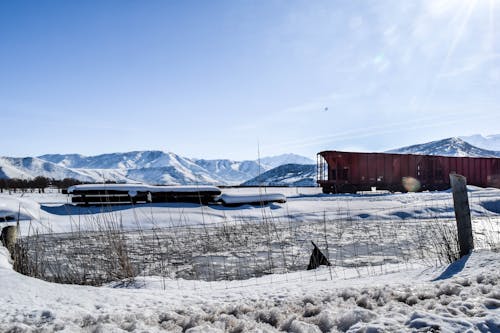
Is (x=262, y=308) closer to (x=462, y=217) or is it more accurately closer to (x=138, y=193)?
(x=462, y=217)

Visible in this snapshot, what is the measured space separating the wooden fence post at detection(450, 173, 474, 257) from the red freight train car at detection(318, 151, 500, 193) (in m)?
16.6

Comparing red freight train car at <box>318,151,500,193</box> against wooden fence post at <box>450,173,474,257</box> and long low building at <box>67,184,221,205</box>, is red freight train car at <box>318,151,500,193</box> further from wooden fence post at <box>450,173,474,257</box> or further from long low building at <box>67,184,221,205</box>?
wooden fence post at <box>450,173,474,257</box>

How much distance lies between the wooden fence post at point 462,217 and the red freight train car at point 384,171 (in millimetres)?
16568

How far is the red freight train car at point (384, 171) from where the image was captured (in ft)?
66.6

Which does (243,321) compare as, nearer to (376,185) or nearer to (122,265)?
(122,265)

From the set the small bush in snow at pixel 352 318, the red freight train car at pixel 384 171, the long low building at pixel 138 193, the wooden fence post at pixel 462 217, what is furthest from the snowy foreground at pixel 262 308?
the red freight train car at pixel 384 171

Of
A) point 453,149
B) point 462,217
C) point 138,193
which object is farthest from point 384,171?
point 453,149

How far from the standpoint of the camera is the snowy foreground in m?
1.58

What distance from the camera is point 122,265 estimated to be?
4070mm

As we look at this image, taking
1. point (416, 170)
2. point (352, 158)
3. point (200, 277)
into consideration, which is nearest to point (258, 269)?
point (200, 277)

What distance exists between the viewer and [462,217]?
3.62m

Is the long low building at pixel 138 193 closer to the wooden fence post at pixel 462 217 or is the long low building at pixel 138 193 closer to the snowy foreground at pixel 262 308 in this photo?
the wooden fence post at pixel 462 217

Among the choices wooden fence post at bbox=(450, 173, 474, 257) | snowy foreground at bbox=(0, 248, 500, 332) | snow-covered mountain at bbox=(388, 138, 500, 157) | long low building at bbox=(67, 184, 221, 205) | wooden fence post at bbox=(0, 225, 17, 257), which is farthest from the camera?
snow-covered mountain at bbox=(388, 138, 500, 157)

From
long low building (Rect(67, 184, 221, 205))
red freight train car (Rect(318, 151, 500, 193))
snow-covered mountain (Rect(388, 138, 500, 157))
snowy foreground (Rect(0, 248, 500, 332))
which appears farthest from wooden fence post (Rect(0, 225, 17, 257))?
snow-covered mountain (Rect(388, 138, 500, 157))
